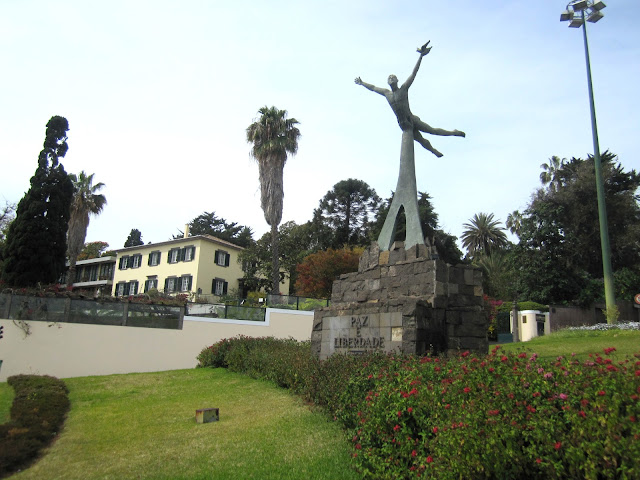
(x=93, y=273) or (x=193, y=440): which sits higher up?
(x=93, y=273)

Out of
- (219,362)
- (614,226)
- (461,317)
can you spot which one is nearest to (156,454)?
(461,317)

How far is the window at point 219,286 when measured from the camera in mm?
34125

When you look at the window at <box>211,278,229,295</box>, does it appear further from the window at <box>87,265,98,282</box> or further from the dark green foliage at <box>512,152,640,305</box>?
the dark green foliage at <box>512,152,640,305</box>

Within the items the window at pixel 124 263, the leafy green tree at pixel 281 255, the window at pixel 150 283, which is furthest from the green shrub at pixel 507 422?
the window at pixel 124 263

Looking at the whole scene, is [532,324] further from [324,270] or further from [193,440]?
[193,440]

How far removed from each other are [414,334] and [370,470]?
295 centimetres

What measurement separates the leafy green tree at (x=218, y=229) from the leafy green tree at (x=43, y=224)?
26504mm

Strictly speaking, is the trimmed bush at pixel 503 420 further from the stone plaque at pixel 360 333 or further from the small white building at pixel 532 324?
the small white building at pixel 532 324

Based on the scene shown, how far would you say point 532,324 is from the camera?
70.1ft

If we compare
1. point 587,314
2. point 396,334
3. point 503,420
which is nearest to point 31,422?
point 396,334

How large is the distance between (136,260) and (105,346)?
22.6 m

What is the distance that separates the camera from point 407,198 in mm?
10742

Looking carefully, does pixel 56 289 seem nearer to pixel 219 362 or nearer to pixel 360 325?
pixel 219 362

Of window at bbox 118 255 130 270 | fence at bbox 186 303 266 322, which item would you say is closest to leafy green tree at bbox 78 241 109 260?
window at bbox 118 255 130 270
